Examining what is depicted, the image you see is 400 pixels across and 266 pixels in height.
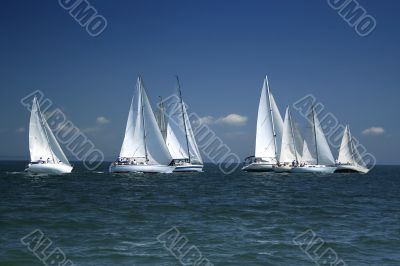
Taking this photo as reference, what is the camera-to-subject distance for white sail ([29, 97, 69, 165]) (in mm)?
62344

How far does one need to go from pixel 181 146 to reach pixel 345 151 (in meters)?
36.9

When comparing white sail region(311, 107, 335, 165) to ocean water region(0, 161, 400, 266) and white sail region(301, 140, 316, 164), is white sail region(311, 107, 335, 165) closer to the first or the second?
white sail region(301, 140, 316, 164)

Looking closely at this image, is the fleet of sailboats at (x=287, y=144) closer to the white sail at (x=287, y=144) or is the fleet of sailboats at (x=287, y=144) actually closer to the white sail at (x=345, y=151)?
the white sail at (x=287, y=144)

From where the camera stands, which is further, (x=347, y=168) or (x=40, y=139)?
(x=347, y=168)

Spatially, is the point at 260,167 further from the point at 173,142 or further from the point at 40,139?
the point at 40,139

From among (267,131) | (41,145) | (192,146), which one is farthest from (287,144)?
(41,145)

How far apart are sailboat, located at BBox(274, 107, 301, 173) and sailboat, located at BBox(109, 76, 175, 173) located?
25.3 m

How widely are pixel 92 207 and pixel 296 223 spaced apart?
1363 cm

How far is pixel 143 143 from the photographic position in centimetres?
6862

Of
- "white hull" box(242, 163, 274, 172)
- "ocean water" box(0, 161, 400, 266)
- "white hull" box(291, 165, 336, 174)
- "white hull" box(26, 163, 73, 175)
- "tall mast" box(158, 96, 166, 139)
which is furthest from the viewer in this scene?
"white hull" box(242, 163, 274, 172)

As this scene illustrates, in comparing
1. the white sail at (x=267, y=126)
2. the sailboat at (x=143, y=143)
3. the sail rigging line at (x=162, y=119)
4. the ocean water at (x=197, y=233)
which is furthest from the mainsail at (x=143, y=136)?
the ocean water at (x=197, y=233)

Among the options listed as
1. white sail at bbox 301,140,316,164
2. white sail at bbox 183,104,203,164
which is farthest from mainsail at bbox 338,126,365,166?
white sail at bbox 183,104,203,164

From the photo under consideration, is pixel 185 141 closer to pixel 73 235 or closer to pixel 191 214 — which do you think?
pixel 191 214

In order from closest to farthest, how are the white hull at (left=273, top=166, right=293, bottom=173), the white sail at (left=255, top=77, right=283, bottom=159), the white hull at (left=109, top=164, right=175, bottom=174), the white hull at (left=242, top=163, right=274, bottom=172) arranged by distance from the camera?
the white hull at (left=109, top=164, right=175, bottom=174)
the white sail at (left=255, top=77, right=283, bottom=159)
the white hull at (left=273, top=166, right=293, bottom=173)
the white hull at (left=242, top=163, right=274, bottom=172)
